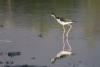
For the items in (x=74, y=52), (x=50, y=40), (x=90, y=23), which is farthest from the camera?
(x=90, y=23)

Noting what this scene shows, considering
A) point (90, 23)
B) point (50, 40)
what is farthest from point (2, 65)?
point (90, 23)

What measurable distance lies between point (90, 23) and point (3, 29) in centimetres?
471

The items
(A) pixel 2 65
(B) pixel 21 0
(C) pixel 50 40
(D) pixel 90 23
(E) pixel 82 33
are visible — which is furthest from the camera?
(B) pixel 21 0

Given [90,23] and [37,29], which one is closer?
[37,29]

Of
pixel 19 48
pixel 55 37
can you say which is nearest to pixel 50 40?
pixel 55 37

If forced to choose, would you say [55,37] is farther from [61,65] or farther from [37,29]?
[61,65]

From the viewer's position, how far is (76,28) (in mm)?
16062

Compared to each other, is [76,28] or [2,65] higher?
[2,65]

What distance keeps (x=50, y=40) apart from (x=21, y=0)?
76.3ft

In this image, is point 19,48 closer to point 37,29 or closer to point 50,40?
point 50,40

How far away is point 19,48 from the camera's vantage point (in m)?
11.2

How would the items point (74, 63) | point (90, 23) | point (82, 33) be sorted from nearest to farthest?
point (74, 63)
point (82, 33)
point (90, 23)

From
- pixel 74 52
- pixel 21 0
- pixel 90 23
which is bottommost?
pixel 21 0

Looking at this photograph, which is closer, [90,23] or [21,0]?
[90,23]
